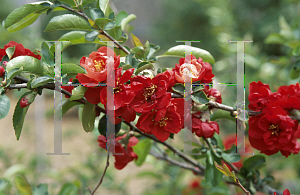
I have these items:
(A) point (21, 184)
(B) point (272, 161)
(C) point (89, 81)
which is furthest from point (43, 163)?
(C) point (89, 81)

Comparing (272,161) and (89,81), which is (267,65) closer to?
(272,161)

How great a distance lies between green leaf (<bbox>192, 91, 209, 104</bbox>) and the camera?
438mm

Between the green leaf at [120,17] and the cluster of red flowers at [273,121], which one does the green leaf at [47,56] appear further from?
the cluster of red flowers at [273,121]

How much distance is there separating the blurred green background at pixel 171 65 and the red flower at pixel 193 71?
0.39m

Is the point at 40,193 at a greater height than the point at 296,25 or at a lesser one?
lesser

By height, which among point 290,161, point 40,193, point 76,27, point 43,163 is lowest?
point 43,163

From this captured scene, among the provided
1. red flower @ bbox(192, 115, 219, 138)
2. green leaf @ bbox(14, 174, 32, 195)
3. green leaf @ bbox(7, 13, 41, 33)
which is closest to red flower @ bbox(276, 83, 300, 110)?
red flower @ bbox(192, 115, 219, 138)

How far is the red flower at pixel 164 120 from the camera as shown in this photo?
1.39 feet

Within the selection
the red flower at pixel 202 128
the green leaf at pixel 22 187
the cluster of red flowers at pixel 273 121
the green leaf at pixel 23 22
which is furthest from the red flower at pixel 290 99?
the green leaf at pixel 22 187

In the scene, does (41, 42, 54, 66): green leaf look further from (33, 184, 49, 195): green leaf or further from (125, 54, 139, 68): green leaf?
(33, 184, 49, 195): green leaf

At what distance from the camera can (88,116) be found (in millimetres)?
484

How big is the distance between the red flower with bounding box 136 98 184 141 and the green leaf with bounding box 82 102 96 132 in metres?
0.10

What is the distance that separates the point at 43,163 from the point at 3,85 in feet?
5.91

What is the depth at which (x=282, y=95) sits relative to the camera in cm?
53
